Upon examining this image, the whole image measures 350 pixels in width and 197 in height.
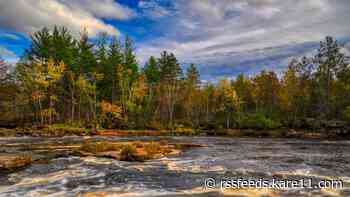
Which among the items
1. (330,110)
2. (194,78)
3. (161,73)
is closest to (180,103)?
(194,78)

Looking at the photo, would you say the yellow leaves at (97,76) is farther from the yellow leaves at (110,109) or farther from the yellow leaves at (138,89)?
the yellow leaves at (138,89)

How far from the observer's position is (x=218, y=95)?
196 ft

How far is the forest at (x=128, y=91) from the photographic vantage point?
43781mm

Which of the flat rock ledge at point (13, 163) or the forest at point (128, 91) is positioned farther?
the forest at point (128, 91)

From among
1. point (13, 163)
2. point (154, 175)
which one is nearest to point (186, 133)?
point (13, 163)

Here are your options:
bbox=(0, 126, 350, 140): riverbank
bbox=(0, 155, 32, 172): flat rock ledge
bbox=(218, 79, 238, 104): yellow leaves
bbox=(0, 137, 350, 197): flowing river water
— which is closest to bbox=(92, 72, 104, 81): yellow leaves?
bbox=(0, 126, 350, 140): riverbank

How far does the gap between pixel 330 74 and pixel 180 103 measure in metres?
32.2

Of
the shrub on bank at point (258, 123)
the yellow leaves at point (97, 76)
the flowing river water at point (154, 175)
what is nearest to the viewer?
the flowing river water at point (154, 175)

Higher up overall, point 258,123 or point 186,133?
point 258,123

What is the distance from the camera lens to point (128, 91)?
50.9 m

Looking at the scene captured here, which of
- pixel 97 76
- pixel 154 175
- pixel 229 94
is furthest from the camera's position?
pixel 229 94

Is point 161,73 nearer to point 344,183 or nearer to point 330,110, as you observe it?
point 330,110

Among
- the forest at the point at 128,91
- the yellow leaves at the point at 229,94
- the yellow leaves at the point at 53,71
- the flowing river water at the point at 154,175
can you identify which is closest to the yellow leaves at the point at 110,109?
the forest at the point at 128,91

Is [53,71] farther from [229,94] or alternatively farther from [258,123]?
[258,123]
